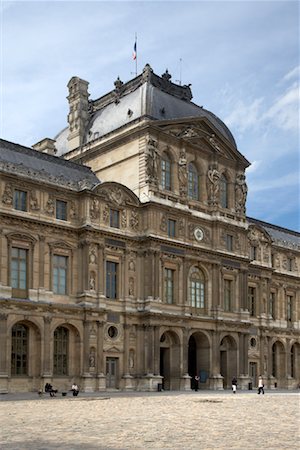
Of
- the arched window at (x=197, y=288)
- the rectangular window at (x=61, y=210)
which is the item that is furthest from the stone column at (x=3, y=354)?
the arched window at (x=197, y=288)

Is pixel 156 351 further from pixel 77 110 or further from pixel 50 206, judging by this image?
pixel 77 110

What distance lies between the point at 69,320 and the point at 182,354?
1127 cm

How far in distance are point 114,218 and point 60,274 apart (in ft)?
21.9

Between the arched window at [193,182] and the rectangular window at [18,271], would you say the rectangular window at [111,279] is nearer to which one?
the rectangular window at [18,271]

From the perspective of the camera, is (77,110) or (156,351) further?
(77,110)

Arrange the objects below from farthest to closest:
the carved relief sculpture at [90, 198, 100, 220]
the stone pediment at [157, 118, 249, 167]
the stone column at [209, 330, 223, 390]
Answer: the stone pediment at [157, 118, 249, 167], the stone column at [209, 330, 223, 390], the carved relief sculpture at [90, 198, 100, 220]

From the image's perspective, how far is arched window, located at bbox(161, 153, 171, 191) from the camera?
5812cm

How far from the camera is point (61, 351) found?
50.0 m

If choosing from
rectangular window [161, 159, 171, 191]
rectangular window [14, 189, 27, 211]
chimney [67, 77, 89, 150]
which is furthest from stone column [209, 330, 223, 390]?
chimney [67, 77, 89, 150]

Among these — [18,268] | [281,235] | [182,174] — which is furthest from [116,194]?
[281,235]

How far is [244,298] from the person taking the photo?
64.0 m

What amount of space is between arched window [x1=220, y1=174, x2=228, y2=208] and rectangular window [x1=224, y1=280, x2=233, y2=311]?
279 inches

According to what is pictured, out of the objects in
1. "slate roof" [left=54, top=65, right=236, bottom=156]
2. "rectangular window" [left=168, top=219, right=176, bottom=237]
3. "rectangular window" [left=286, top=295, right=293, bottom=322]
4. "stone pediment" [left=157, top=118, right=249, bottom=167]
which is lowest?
"rectangular window" [left=286, top=295, right=293, bottom=322]

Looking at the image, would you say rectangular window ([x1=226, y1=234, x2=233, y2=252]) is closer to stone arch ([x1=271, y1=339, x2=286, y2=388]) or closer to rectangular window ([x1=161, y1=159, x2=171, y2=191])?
rectangular window ([x1=161, y1=159, x2=171, y2=191])
